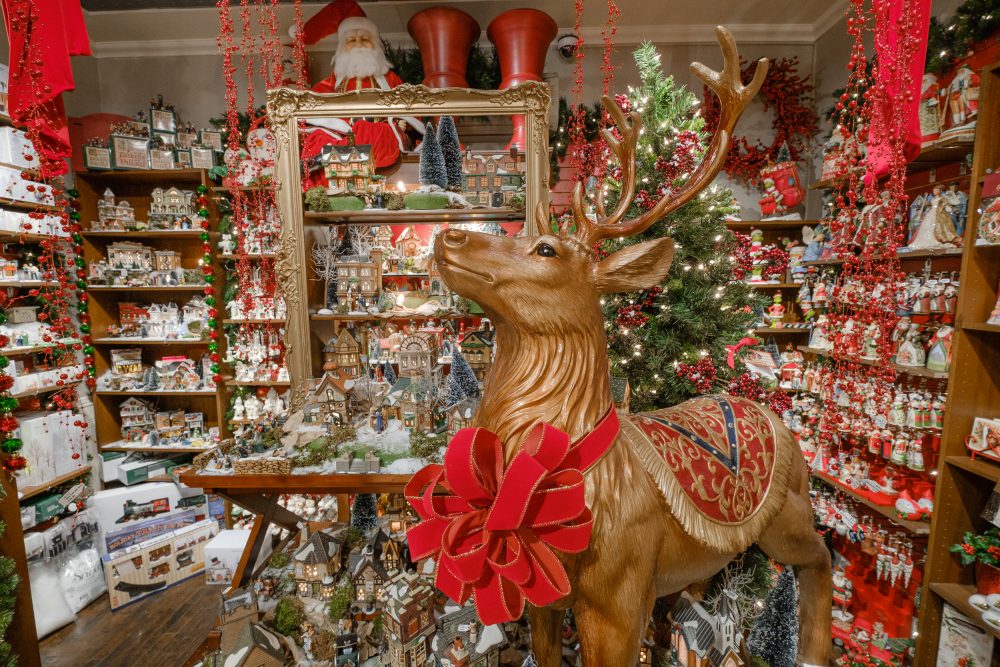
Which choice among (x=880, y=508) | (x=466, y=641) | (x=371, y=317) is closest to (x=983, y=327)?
(x=880, y=508)

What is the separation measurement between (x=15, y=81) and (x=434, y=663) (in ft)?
8.79

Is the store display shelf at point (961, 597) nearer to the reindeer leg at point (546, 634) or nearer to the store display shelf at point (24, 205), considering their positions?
the reindeer leg at point (546, 634)

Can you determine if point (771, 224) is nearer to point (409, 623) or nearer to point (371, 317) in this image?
A: point (371, 317)

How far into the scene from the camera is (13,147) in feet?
8.21

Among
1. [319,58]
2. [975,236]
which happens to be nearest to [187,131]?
[319,58]

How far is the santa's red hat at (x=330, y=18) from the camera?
3004 mm

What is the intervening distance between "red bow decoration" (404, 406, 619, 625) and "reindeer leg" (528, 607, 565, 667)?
1.11 ft

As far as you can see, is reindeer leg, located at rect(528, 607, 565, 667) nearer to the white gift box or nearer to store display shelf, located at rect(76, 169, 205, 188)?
the white gift box

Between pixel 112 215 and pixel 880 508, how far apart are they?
5.08 m

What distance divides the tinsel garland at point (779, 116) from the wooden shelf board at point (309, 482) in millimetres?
3194

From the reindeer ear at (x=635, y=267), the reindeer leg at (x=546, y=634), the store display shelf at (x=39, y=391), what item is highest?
the reindeer ear at (x=635, y=267)

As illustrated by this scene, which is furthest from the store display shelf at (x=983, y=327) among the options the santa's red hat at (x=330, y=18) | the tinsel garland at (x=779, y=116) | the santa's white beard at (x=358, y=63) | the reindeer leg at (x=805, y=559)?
the santa's red hat at (x=330, y=18)

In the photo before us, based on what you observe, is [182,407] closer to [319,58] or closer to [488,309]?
[319,58]

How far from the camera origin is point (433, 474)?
0.88 metres
